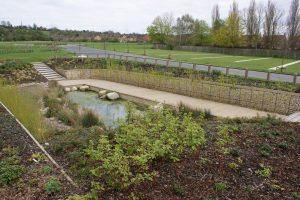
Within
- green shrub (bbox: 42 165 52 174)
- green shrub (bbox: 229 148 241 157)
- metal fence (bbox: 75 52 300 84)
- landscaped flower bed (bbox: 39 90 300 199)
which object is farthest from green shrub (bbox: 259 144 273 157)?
metal fence (bbox: 75 52 300 84)

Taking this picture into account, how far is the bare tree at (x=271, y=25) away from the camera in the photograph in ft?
124

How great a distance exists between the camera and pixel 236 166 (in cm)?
443

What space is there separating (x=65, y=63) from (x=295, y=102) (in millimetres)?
16163

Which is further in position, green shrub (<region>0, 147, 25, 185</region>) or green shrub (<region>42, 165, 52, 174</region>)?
green shrub (<region>42, 165, 52, 174</region>)

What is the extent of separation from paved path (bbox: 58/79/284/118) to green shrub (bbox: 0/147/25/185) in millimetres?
5280

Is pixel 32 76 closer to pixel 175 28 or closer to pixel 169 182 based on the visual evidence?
pixel 169 182

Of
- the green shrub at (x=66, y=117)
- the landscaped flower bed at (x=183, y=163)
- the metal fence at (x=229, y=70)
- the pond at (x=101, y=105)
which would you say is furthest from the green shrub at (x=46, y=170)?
the metal fence at (x=229, y=70)

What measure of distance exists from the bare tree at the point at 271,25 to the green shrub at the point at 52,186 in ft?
127

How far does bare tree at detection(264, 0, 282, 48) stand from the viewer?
124 feet

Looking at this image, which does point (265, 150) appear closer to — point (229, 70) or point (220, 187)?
point (220, 187)

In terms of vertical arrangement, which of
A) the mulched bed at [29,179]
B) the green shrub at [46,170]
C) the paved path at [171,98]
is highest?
the green shrub at [46,170]

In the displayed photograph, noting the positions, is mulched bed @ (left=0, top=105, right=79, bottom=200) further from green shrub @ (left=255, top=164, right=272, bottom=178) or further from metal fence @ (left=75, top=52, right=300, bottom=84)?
metal fence @ (left=75, top=52, right=300, bottom=84)

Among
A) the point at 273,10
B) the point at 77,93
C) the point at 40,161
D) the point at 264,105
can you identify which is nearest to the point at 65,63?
the point at 77,93

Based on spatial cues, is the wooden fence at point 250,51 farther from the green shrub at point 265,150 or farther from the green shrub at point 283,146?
the green shrub at point 265,150
